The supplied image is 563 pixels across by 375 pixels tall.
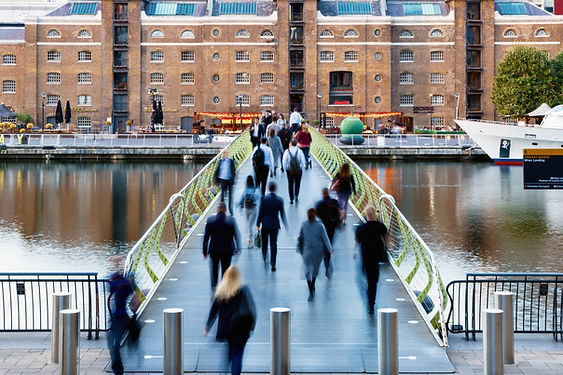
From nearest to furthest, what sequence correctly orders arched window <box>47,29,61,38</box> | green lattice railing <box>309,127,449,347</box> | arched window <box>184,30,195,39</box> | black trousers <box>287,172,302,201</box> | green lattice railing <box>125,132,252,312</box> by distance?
green lattice railing <box>309,127,449,347</box>, green lattice railing <box>125,132,252,312</box>, black trousers <box>287,172,302,201</box>, arched window <box>184,30,195,39</box>, arched window <box>47,29,61,38</box>

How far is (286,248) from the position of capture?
19125mm

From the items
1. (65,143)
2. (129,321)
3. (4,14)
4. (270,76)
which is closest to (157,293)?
(129,321)

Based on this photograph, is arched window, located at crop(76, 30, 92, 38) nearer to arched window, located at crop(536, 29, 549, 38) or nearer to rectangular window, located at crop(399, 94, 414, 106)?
rectangular window, located at crop(399, 94, 414, 106)

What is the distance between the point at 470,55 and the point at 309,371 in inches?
3116

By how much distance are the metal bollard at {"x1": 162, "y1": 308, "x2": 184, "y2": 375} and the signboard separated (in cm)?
1227

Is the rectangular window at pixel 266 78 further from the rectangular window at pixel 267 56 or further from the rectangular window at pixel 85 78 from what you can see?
the rectangular window at pixel 85 78

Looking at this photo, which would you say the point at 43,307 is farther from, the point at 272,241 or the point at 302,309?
the point at 302,309

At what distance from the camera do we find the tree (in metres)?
77.2

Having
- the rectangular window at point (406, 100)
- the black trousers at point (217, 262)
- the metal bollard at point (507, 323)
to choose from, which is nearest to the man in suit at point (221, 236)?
the black trousers at point (217, 262)

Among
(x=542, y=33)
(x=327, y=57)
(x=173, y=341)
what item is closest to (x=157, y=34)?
(x=327, y=57)

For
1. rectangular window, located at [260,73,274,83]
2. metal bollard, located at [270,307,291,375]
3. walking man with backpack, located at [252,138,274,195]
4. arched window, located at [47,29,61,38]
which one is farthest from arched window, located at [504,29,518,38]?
metal bollard, located at [270,307,291,375]

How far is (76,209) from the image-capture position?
137 feet

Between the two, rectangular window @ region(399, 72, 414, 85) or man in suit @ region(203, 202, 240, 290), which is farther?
rectangular window @ region(399, 72, 414, 85)

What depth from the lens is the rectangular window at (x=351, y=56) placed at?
3364 inches
